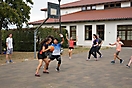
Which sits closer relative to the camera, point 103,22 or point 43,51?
point 43,51

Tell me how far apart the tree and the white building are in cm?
1138

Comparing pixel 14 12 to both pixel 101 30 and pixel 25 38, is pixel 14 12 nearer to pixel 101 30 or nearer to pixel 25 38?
pixel 25 38

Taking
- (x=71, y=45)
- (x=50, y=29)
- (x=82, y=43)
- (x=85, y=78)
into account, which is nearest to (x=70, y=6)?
(x=82, y=43)

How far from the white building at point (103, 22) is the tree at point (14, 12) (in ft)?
37.3

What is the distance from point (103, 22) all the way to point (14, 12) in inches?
588

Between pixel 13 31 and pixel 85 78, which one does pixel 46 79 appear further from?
pixel 13 31

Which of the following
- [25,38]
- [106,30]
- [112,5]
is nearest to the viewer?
[25,38]

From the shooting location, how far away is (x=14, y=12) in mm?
14883

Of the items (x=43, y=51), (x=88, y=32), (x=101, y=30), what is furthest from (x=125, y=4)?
(x=43, y=51)

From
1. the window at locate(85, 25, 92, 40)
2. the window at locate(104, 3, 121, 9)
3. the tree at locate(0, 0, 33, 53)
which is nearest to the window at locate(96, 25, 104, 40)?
the window at locate(85, 25, 92, 40)

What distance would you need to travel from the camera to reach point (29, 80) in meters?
7.50

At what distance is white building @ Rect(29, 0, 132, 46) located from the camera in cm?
2609

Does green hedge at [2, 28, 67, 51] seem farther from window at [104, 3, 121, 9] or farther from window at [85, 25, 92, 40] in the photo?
window at [104, 3, 121, 9]

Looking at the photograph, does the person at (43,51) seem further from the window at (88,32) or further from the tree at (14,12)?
the window at (88,32)
